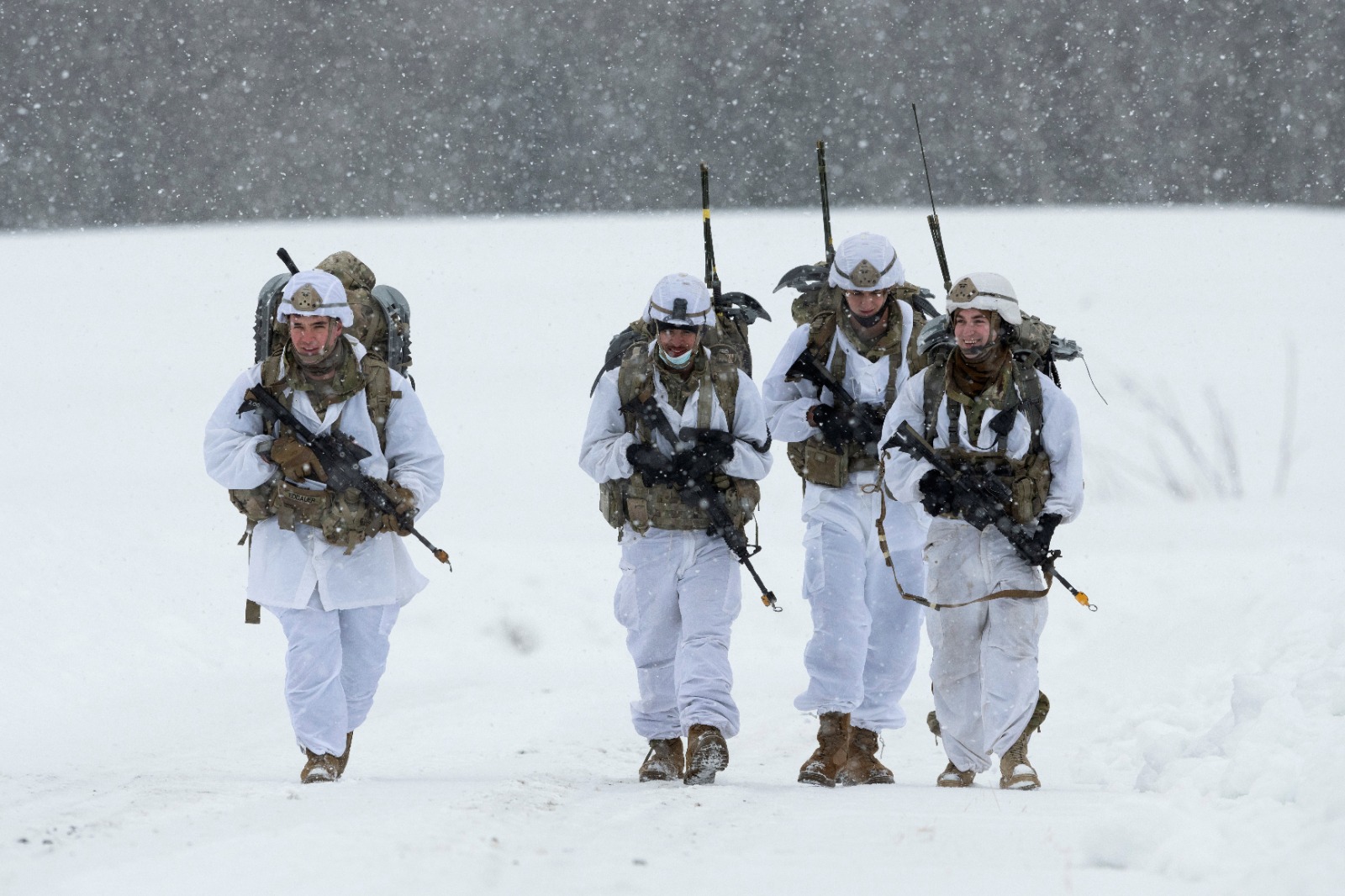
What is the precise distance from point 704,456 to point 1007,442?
3.80 feet

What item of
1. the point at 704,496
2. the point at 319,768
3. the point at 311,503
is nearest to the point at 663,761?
the point at 704,496

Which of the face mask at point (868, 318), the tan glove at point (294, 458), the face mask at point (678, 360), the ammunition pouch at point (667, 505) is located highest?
the face mask at point (868, 318)

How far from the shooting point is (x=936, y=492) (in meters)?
5.58

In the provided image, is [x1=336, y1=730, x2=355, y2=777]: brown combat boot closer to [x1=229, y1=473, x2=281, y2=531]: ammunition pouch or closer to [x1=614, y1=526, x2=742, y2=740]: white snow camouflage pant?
[x1=229, y1=473, x2=281, y2=531]: ammunition pouch

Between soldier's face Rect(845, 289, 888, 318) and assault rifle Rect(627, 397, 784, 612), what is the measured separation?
2.95ft

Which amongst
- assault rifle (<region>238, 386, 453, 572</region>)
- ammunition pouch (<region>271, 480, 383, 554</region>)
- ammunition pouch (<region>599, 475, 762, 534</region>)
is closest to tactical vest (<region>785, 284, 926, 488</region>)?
ammunition pouch (<region>599, 475, 762, 534</region>)

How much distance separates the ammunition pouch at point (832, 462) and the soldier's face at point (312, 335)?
76.4 inches

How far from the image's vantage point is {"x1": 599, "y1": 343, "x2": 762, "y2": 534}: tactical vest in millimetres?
5934

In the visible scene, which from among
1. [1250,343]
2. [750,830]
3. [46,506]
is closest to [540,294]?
[1250,343]

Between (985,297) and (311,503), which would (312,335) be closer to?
(311,503)

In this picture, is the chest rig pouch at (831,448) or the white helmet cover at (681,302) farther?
the chest rig pouch at (831,448)

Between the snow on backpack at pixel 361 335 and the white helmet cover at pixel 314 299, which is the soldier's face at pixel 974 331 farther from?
the white helmet cover at pixel 314 299

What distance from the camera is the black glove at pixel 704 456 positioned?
5852 millimetres

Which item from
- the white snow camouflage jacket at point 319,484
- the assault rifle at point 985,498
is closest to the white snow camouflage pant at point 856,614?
the assault rifle at point 985,498
